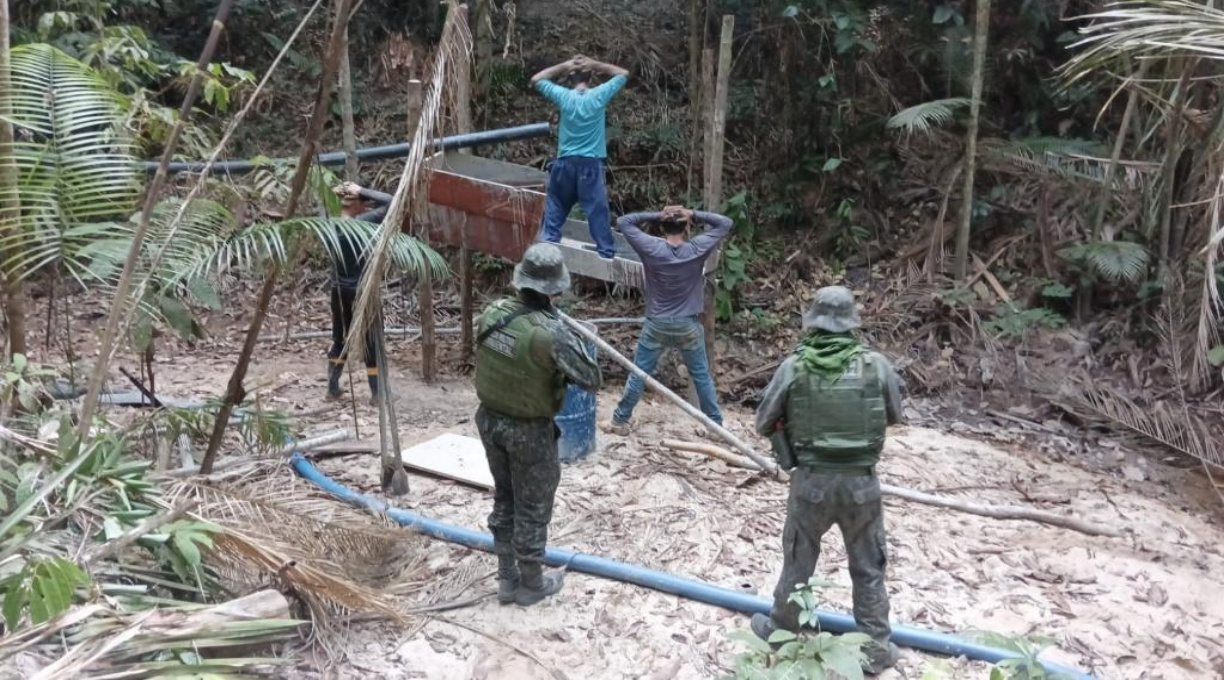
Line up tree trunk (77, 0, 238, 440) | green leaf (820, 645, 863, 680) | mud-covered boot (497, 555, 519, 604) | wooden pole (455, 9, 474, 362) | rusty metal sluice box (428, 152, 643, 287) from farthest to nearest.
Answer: rusty metal sluice box (428, 152, 643, 287), wooden pole (455, 9, 474, 362), mud-covered boot (497, 555, 519, 604), tree trunk (77, 0, 238, 440), green leaf (820, 645, 863, 680)

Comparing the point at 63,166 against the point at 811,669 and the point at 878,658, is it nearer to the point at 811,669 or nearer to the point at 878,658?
the point at 811,669

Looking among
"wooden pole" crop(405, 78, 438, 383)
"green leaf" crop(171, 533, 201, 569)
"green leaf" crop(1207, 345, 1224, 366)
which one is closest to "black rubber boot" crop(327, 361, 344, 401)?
"wooden pole" crop(405, 78, 438, 383)

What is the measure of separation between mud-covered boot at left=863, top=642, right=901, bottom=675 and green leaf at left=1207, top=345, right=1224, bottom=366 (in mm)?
5348

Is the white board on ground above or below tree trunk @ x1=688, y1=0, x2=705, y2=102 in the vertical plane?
below

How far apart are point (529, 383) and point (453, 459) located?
6.70 ft

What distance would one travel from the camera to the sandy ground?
4.30 metres

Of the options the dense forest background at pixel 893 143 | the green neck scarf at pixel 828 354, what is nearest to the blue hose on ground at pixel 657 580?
the green neck scarf at pixel 828 354

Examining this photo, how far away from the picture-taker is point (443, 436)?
6.50m

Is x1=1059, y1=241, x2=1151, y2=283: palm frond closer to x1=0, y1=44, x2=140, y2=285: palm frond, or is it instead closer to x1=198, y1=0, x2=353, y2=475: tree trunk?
x1=198, y1=0, x2=353, y2=475: tree trunk

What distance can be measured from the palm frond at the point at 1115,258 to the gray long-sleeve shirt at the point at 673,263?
14.5 feet

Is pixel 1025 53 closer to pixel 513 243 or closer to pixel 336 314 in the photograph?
pixel 513 243

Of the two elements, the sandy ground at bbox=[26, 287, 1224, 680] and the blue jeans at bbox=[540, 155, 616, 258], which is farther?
the blue jeans at bbox=[540, 155, 616, 258]

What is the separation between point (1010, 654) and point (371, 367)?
16.2 ft

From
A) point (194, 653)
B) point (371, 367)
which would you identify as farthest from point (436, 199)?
point (194, 653)
